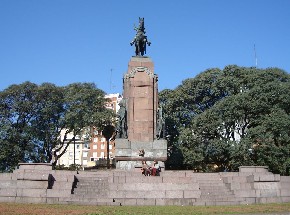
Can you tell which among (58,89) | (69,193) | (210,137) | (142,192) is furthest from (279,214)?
(58,89)

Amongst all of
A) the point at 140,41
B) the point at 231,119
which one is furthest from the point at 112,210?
the point at 231,119

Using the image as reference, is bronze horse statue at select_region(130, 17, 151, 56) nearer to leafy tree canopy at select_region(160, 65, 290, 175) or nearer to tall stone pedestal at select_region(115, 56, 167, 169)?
tall stone pedestal at select_region(115, 56, 167, 169)

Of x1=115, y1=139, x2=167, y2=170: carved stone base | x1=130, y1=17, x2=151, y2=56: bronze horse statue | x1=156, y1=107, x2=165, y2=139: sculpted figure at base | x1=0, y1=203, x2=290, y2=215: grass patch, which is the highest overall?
x1=130, y1=17, x2=151, y2=56: bronze horse statue

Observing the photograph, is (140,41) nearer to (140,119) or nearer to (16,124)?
(140,119)

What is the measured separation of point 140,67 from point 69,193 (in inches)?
541

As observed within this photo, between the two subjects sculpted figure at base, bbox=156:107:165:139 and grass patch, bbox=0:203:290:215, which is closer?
grass patch, bbox=0:203:290:215

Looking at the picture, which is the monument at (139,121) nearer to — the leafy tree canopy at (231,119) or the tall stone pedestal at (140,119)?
the tall stone pedestal at (140,119)

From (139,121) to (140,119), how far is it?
182mm

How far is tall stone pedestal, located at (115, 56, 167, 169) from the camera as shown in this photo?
95.8 ft

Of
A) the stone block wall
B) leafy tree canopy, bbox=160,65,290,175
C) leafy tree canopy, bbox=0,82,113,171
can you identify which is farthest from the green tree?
the stone block wall

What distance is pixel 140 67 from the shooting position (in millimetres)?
31406

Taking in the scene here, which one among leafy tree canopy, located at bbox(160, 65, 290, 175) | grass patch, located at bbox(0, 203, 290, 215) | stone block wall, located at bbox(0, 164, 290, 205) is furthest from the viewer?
leafy tree canopy, located at bbox(160, 65, 290, 175)

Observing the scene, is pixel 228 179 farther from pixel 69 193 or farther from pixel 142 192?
pixel 69 193

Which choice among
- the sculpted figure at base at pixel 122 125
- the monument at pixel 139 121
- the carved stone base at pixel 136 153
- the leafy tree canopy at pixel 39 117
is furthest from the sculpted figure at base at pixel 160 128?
the leafy tree canopy at pixel 39 117
